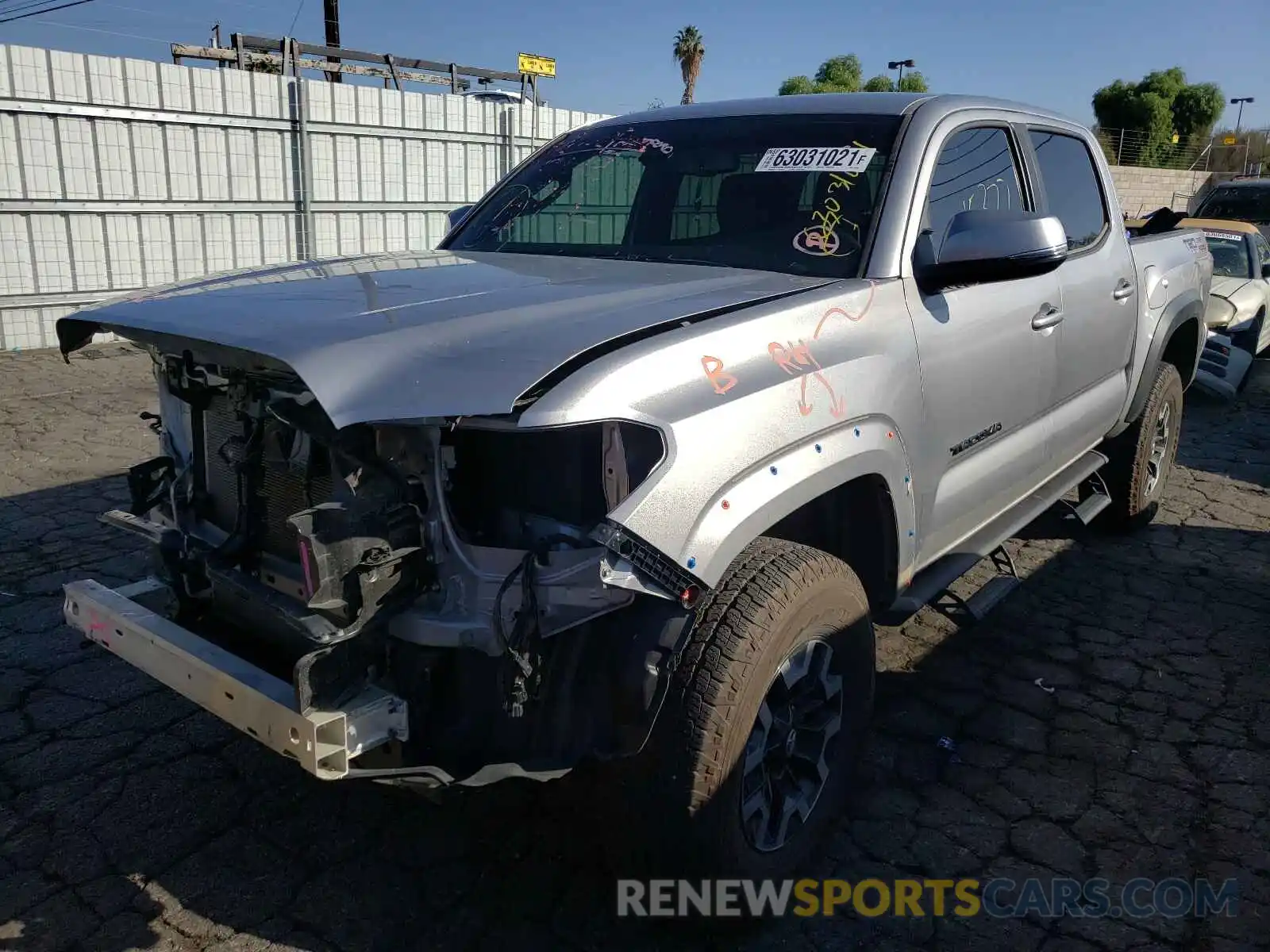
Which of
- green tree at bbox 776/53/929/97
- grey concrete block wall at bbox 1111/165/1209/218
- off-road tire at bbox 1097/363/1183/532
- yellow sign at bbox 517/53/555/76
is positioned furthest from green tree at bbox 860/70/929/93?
off-road tire at bbox 1097/363/1183/532

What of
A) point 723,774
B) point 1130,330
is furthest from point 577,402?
point 1130,330

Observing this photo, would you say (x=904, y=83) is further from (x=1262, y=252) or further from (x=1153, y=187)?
(x=1262, y=252)

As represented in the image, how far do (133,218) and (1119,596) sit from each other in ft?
31.3

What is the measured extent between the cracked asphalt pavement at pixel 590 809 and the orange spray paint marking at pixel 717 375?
37.6 inches

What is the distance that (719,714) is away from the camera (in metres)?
2.13

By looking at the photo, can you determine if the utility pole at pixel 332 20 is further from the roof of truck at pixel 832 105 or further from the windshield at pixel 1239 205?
the roof of truck at pixel 832 105

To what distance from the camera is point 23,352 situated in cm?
934

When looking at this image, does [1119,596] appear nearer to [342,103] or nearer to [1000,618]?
[1000,618]

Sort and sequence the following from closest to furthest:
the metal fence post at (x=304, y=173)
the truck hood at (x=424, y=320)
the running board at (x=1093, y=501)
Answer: the truck hood at (x=424, y=320) → the running board at (x=1093, y=501) → the metal fence post at (x=304, y=173)

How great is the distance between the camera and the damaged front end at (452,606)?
199 centimetres

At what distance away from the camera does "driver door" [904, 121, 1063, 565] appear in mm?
2918

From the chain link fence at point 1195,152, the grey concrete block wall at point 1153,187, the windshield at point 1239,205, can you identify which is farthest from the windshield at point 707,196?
the chain link fence at point 1195,152

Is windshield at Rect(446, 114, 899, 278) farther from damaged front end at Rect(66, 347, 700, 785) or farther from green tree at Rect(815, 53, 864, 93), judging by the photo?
green tree at Rect(815, 53, 864, 93)

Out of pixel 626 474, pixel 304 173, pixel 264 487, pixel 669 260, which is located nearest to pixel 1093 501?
pixel 669 260
